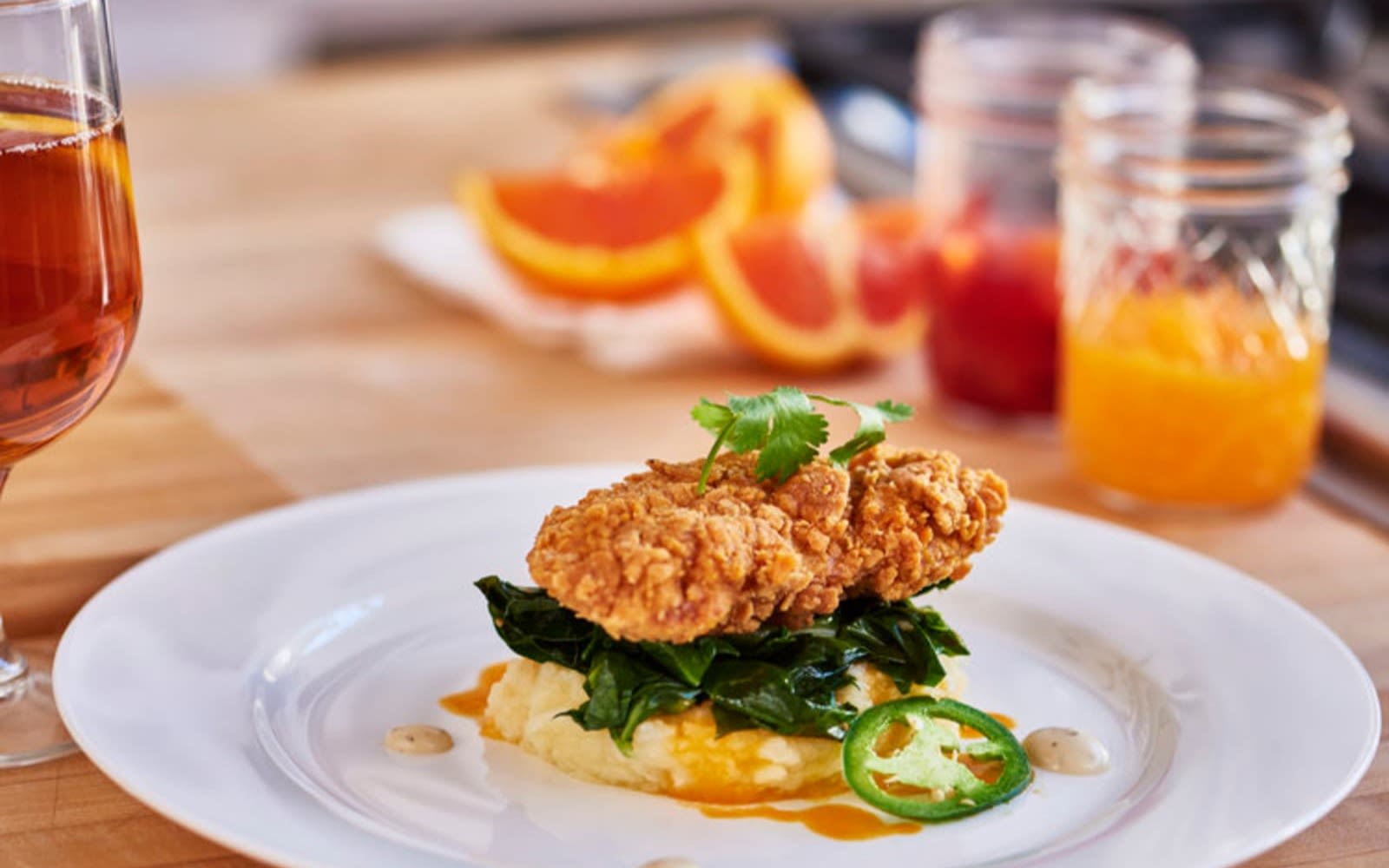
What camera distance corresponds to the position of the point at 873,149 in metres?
3.88

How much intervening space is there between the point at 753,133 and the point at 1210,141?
46.2 inches

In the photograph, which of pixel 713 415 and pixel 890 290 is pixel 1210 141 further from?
pixel 713 415

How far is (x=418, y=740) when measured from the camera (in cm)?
169

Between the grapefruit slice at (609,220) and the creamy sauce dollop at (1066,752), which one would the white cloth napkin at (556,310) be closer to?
the grapefruit slice at (609,220)

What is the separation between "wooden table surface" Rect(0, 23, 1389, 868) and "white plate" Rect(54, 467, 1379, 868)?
7cm

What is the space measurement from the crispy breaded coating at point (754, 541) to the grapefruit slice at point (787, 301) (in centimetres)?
111

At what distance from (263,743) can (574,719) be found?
0.29 meters

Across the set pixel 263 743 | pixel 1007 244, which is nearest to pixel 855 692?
pixel 263 743

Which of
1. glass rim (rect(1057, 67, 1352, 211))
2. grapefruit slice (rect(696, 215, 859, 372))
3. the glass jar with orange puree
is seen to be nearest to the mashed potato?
the glass jar with orange puree

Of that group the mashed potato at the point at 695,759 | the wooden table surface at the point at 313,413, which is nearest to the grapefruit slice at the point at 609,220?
the wooden table surface at the point at 313,413

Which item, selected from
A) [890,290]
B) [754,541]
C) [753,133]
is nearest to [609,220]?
[753,133]

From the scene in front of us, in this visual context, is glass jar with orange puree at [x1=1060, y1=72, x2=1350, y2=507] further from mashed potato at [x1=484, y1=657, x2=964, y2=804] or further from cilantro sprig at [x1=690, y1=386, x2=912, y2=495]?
mashed potato at [x1=484, y1=657, x2=964, y2=804]

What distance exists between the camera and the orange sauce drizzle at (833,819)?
1538 millimetres

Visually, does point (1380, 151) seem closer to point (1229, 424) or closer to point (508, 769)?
point (1229, 424)
